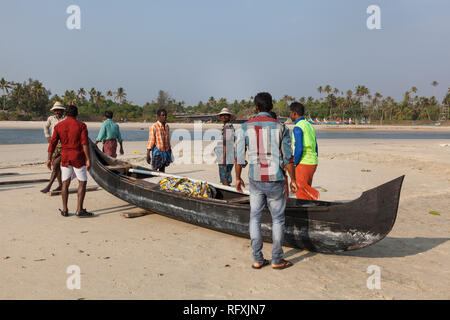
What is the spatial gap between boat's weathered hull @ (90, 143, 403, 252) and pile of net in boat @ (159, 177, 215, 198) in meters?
0.43

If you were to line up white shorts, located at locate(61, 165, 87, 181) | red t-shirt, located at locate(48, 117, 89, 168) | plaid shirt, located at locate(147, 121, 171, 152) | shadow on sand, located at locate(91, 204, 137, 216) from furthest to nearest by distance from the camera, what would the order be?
plaid shirt, located at locate(147, 121, 171, 152) < shadow on sand, located at locate(91, 204, 137, 216) < white shorts, located at locate(61, 165, 87, 181) < red t-shirt, located at locate(48, 117, 89, 168)

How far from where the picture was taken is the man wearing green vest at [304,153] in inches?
201

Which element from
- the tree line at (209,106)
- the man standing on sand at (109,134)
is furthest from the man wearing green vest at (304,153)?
the tree line at (209,106)

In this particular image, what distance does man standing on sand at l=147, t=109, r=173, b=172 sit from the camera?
7.35 m

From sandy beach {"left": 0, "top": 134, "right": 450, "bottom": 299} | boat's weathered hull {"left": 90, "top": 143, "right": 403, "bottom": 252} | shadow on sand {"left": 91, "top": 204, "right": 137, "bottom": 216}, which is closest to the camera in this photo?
sandy beach {"left": 0, "top": 134, "right": 450, "bottom": 299}

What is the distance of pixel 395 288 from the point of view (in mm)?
3705

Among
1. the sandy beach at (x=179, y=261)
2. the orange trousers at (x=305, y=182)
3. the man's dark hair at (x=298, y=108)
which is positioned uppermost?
the man's dark hair at (x=298, y=108)

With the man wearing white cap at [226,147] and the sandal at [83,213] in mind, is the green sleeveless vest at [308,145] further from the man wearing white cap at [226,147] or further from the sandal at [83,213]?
the sandal at [83,213]

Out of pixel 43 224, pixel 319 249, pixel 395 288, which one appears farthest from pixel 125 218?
pixel 395 288

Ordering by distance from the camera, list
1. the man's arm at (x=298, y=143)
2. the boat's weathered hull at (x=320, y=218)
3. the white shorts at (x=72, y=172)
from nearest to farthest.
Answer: the boat's weathered hull at (x=320, y=218) → the man's arm at (x=298, y=143) → the white shorts at (x=72, y=172)

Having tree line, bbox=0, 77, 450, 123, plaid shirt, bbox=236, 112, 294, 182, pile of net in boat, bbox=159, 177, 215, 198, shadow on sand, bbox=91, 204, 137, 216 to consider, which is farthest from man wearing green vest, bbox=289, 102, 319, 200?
tree line, bbox=0, 77, 450, 123

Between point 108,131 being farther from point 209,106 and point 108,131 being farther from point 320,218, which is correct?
point 209,106

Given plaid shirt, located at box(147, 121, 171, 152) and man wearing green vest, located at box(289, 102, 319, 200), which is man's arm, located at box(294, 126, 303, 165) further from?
plaid shirt, located at box(147, 121, 171, 152)
